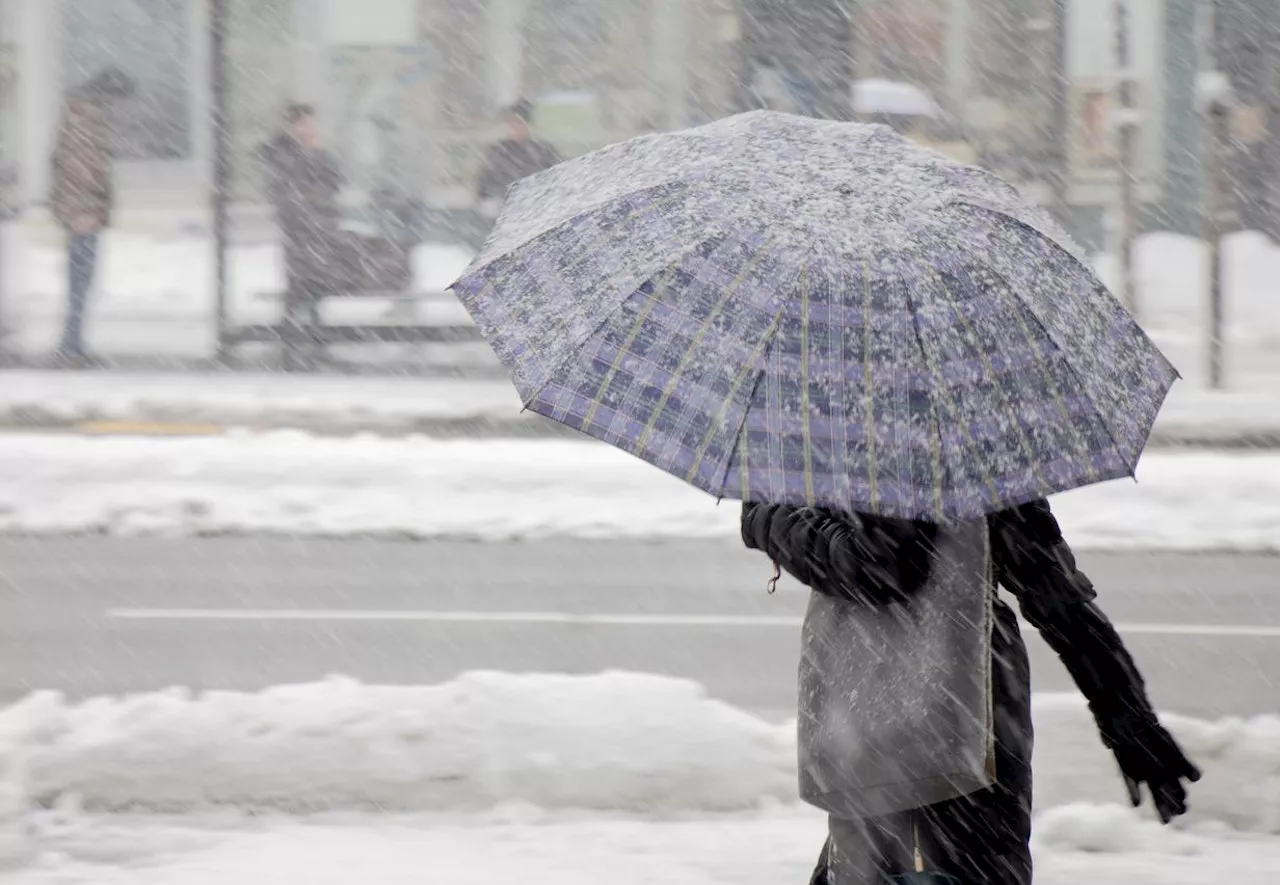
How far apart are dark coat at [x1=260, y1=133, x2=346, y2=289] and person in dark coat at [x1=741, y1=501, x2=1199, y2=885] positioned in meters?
12.4

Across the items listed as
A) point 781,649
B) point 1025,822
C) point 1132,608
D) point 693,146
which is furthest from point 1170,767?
point 1132,608

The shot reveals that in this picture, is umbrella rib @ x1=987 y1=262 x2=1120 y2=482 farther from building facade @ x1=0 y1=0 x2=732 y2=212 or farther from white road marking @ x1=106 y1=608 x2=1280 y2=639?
building facade @ x1=0 y1=0 x2=732 y2=212

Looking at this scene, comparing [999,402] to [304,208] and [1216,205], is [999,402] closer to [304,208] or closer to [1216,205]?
[1216,205]

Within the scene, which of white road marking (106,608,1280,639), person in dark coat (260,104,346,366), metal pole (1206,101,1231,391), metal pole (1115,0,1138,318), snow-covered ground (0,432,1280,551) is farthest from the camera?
person in dark coat (260,104,346,366)

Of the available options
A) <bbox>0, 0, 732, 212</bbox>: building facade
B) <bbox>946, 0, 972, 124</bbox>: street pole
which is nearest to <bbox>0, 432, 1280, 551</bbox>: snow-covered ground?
<bbox>0, 0, 732, 212</bbox>: building facade

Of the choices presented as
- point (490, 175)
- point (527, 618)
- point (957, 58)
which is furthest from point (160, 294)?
point (527, 618)

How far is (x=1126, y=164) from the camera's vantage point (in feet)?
46.0

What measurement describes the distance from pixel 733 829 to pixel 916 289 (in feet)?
8.47

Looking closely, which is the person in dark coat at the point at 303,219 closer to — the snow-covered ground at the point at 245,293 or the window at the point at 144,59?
the snow-covered ground at the point at 245,293

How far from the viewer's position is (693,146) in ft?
10.00

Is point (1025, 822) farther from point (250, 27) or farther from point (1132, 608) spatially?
point (250, 27)

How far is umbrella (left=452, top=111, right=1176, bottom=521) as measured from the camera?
2578mm

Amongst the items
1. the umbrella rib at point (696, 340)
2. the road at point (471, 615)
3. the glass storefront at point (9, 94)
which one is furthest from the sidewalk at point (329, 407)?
the umbrella rib at point (696, 340)

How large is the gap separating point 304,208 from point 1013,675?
1273 cm
